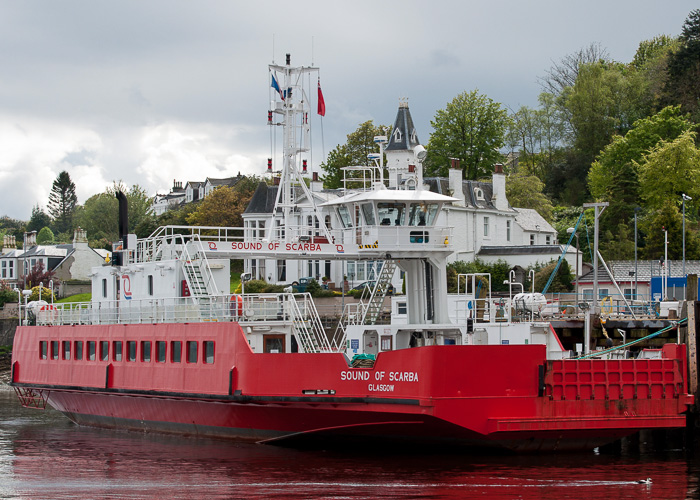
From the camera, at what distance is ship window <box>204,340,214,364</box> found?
88.0ft

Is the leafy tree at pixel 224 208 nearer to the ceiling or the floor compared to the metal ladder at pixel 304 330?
nearer to the ceiling

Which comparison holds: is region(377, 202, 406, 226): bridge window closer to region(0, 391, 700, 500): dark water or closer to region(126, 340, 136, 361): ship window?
region(0, 391, 700, 500): dark water

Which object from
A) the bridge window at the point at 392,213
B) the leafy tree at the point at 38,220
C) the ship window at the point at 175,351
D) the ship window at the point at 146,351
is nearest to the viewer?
the bridge window at the point at 392,213

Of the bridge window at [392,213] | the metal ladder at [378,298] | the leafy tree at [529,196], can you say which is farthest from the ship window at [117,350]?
the leafy tree at [529,196]

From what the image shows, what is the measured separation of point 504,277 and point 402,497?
1650 inches

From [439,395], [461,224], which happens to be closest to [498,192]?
[461,224]

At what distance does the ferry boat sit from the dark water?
0.65m

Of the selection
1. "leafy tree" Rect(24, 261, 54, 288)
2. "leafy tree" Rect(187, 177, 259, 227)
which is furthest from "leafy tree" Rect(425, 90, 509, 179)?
"leafy tree" Rect(24, 261, 54, 288)

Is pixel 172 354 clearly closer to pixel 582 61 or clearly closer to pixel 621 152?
pixel 621 152

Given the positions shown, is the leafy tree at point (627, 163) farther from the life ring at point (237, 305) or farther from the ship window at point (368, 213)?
the life ring at point (237, 305)

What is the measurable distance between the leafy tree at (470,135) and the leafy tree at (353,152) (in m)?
4.36

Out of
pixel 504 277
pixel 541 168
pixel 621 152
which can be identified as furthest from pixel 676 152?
pixel 541 168

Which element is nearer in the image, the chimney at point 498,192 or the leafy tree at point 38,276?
the chimney at point 498,192

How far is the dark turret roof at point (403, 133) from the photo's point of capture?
66.1 metres
